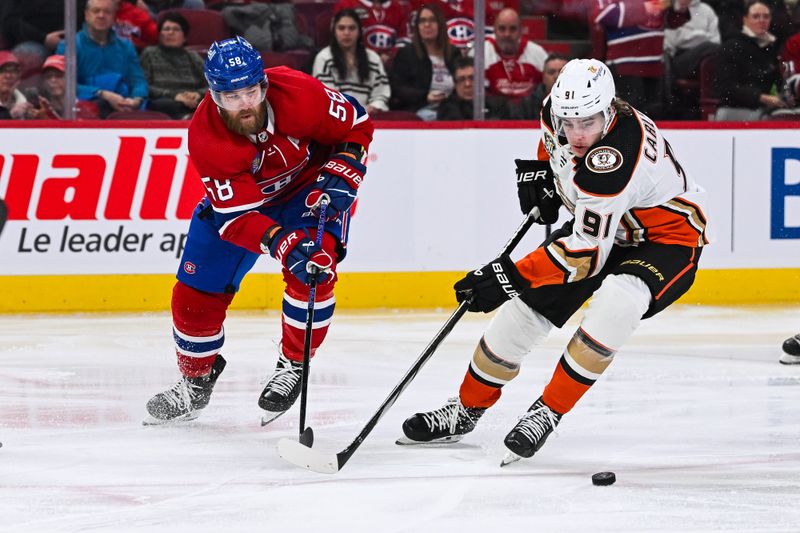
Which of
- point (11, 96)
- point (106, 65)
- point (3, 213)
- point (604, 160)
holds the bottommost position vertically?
point (3, 213)

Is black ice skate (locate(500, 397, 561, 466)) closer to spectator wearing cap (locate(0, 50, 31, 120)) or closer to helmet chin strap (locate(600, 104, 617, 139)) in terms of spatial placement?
helmet chin strap (locate(600, 104, 617, 139))

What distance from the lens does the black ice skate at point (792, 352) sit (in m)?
4.83

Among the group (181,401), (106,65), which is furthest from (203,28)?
(181,401)

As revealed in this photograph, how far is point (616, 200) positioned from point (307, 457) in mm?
964

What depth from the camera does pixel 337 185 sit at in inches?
145

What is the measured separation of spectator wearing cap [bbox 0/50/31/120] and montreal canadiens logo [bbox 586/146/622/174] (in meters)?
3.43

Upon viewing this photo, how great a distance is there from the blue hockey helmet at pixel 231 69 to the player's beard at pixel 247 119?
0.05 metres

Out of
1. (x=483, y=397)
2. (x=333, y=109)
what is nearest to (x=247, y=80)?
(x=333, y=109)

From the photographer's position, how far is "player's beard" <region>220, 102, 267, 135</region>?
3504 mm

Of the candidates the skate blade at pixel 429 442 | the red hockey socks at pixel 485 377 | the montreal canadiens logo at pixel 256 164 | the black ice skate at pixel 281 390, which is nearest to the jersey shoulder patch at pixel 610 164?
the red hockey socks at pixel 485 377

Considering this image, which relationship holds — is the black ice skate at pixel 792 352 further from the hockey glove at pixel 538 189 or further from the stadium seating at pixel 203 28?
the stadium seating at pixel 203 28

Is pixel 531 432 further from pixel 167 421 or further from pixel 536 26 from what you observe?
pixel 536 26

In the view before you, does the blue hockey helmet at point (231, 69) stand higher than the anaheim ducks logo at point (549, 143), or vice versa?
the blue hockey helmet at point (231, 69)

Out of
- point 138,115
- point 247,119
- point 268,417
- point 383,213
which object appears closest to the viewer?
point 247,119
